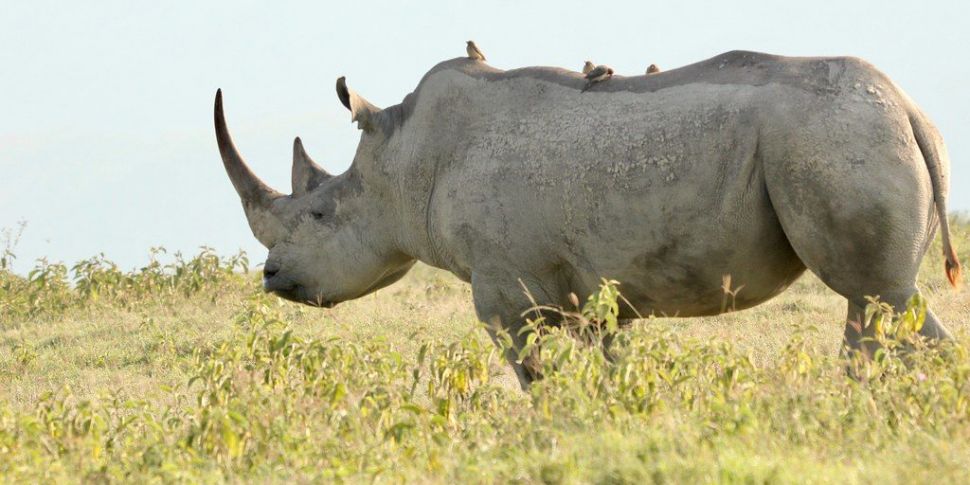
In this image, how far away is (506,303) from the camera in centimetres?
759

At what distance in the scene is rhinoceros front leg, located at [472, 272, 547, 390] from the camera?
7.54m

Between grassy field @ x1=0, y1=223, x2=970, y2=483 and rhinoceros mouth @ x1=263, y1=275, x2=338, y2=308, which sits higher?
rhinoceros mouth @ x1=263, y1=275, x2=338, y2=308

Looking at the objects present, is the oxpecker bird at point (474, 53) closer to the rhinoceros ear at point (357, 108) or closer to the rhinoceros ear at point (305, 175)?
the rhinoceros ear at point (357, 108)

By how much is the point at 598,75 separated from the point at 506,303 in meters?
1.17

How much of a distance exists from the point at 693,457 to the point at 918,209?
6.75 ft

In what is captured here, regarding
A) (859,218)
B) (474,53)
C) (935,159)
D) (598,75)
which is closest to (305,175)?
(474,53)

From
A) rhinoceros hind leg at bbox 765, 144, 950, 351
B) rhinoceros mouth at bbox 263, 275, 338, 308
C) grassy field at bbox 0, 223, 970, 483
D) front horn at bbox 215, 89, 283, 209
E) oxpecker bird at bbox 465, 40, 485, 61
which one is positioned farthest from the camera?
front horn at bbox 215, 89, 283, 209

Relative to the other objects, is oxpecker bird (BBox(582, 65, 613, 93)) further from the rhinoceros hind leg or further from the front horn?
the front horn

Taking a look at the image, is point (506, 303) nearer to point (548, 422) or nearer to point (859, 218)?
point (859, 218)

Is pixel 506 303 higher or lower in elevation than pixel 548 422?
higher

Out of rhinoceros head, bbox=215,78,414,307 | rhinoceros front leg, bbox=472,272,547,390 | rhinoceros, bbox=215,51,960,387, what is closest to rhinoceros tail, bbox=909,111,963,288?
rhinoceros, bbox=215,51,960,387

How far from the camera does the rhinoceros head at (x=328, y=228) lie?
8.57 m

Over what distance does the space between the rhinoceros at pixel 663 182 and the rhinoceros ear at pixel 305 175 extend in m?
0.46

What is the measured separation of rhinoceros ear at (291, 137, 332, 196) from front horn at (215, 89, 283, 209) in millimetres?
133
